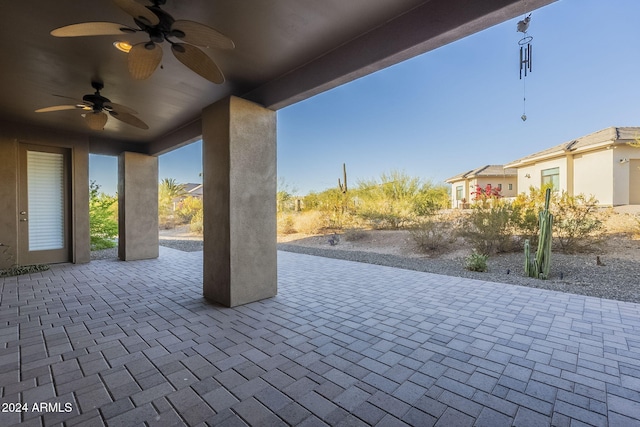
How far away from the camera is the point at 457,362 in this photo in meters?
2.22

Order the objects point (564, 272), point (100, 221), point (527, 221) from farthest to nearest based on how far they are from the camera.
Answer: point (100, 221) < point (527, 221) < point (564, 272)

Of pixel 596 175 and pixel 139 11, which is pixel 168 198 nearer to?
pixel 139 11

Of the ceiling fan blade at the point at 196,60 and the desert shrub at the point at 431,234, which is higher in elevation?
the ceiling fan blade at the point at 196,60

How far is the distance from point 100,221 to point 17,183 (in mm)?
3282

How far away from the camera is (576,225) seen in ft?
20.2

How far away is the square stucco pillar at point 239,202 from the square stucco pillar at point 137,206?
3.90 meters

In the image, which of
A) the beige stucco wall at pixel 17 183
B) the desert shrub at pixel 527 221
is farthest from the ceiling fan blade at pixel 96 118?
the desert shrub at pixel 527 221

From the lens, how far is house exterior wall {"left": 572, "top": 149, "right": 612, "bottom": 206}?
33.7ft

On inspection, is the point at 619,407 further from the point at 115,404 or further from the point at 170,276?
the point at 170,276

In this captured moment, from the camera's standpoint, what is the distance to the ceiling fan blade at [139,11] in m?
1.68

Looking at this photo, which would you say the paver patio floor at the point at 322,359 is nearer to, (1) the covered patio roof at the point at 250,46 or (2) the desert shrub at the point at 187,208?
(1) the covered patio roof at the point at 250,46

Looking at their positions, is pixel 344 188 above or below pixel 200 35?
below

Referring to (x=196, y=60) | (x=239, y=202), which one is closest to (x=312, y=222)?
(x=239, y=202)

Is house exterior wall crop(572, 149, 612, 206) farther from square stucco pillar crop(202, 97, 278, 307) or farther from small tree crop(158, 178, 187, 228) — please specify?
small tree crop(158, 178, 187, 228)
